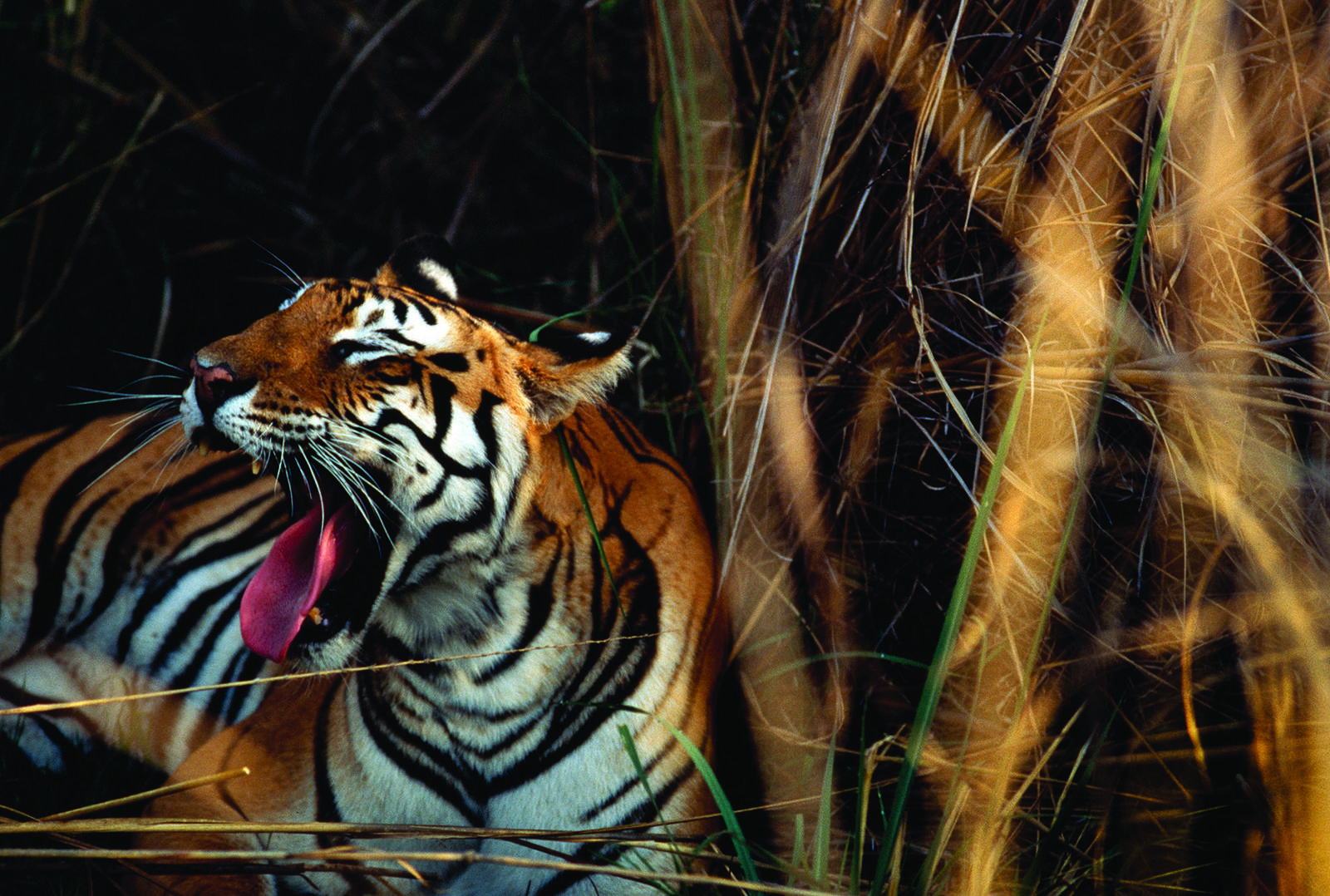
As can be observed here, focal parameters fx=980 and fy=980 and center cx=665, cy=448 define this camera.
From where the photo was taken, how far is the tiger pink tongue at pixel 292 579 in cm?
158

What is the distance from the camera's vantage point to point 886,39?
1.79 metres

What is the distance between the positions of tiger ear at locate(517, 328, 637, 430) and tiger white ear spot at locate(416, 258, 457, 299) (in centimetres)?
47

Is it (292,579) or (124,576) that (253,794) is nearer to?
(292,579)

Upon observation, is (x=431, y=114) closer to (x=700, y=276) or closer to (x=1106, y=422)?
(x=700, y=276)

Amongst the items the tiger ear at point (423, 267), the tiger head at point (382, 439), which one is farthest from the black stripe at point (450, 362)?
the tiger ear at point (423, 267)

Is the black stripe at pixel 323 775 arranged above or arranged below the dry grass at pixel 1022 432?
below

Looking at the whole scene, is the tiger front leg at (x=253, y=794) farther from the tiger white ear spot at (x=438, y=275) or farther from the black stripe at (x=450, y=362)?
the tiger white ear spot at (x=438, y=275)

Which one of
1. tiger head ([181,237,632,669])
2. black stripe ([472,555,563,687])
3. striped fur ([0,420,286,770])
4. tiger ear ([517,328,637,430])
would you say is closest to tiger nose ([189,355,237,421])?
tiger head ([181,237,632,669])

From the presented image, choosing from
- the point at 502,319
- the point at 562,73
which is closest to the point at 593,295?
the point at 502,319

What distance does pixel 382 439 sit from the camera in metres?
1.58

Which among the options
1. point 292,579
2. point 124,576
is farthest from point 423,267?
point 124,576

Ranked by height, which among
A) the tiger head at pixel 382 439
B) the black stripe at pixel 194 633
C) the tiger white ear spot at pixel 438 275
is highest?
the tiger white ear spot at pixel 438 275

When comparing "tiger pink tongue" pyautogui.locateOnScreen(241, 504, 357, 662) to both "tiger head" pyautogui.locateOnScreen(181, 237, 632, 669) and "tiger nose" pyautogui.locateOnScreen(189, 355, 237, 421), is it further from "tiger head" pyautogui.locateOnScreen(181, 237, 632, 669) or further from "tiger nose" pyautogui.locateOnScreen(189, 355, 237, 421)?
"tiger nose" pyautogui.locateOnScreen(189, 355, 237, 421)

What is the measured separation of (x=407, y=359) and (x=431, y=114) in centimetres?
211
